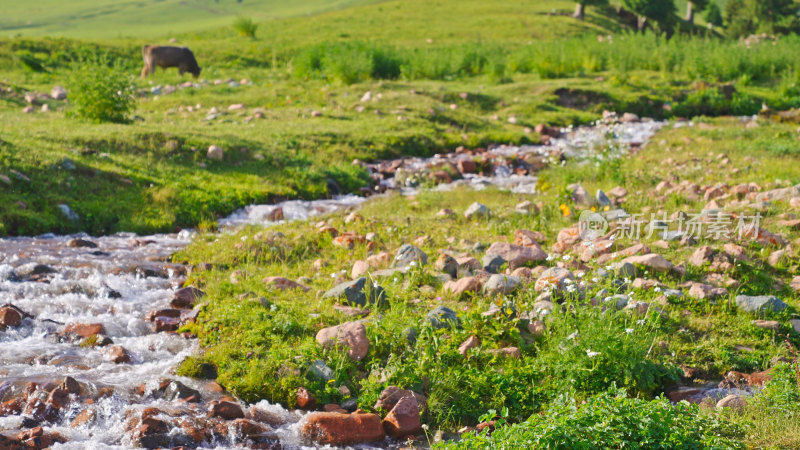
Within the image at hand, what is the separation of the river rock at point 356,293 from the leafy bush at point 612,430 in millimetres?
2825

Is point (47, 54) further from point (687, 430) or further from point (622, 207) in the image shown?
point (687, 430)

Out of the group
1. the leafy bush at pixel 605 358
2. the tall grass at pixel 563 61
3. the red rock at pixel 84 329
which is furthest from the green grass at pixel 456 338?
the tall grass at pixel 563 61

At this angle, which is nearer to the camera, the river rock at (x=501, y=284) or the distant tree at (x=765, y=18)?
the river rock at (x=501, y=284)

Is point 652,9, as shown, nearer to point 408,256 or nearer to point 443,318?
point 408,256

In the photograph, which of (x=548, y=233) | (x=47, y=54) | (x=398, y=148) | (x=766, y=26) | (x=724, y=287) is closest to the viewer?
(x=724, y=287)

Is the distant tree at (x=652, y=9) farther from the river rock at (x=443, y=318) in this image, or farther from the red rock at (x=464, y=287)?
the river rock at (x=443, y=318)

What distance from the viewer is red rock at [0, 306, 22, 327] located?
6723 mm

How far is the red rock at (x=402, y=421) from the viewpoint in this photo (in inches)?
215

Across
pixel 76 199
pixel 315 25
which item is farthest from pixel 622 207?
pixel 315 25

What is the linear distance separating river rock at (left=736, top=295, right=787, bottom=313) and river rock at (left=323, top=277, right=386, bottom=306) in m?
3.55

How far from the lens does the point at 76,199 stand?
1066 centimetres

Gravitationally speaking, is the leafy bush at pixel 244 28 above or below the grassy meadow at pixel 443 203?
above

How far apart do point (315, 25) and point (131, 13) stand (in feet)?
124

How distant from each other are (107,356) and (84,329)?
618mm
